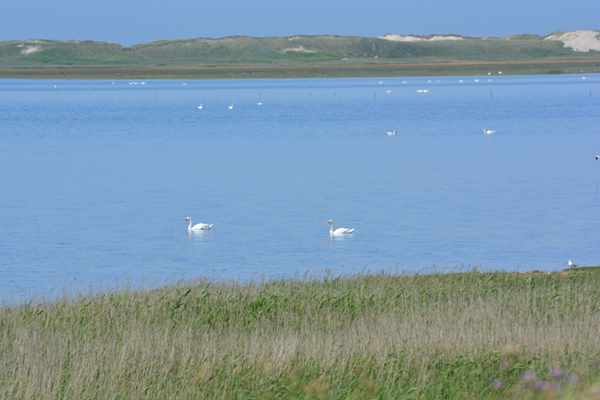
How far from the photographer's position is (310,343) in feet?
34.3

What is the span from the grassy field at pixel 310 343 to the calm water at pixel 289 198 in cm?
463

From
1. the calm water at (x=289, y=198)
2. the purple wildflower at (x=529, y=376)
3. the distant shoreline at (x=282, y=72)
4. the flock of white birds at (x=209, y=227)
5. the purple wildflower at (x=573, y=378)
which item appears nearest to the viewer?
the purple wildflower at (x=573, y=378)

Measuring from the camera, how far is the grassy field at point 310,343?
889cm

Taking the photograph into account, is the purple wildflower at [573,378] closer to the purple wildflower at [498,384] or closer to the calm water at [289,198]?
the purple wildflower at [498,384]

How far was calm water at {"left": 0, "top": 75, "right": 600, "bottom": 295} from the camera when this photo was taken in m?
19.6

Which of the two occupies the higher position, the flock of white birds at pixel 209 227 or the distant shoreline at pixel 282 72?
the flock of white birds at pixel 209 227

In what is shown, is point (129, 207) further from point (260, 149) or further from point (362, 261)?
point (260, 149)

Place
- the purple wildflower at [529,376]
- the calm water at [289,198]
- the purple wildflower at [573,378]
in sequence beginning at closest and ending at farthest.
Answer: the purple wildflower at [573,378], the purple wildflower at [529,376], the calm water at [289,198]

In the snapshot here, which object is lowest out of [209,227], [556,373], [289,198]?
[289,198]

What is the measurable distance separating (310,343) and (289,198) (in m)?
18.1

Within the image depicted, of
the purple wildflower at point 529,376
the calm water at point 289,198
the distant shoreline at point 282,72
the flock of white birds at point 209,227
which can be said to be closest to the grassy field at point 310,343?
the purple wildflower at point 529,376

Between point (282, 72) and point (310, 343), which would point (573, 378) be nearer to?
point (310, 343)

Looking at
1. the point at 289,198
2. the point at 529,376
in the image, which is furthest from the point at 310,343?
the point at 289,198

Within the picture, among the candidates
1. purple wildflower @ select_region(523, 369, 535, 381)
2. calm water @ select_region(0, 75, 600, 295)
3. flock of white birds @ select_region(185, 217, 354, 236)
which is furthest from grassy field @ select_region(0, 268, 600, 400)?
flock of white birds @ select_region(185, 217, 354, 236)
